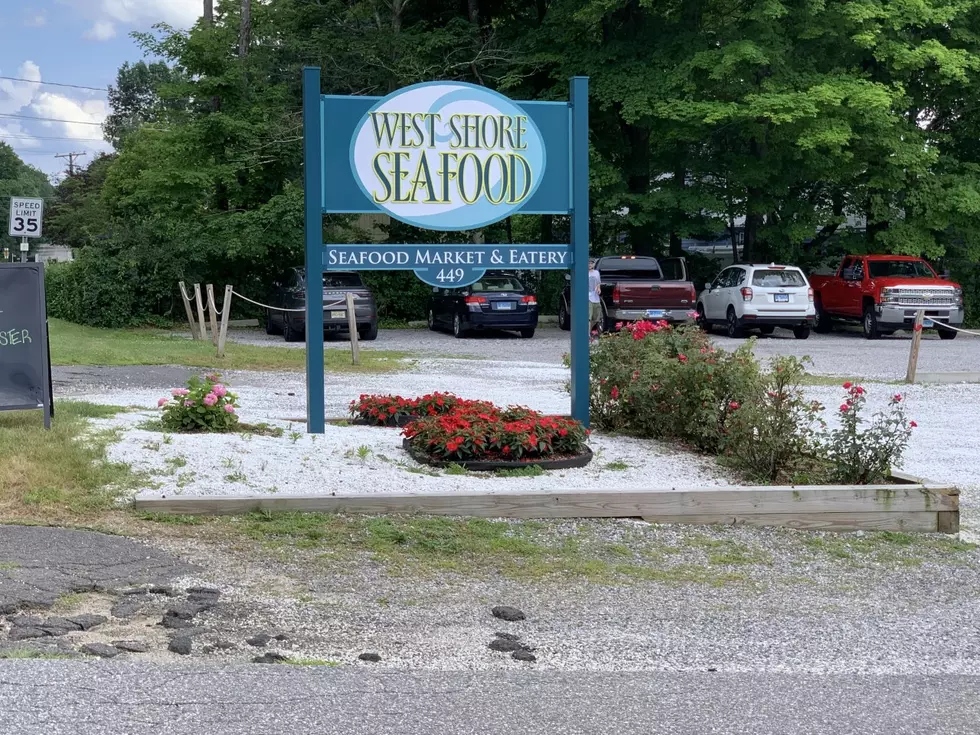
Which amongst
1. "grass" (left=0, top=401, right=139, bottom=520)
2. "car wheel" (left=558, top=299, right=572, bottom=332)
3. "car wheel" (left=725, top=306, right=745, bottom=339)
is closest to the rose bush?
"grass" (left=0, top=401, right=139, bottom=520)

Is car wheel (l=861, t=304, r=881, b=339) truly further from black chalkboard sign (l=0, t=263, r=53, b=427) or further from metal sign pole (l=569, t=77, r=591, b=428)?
black chalkboard sign (l=0, t=263, r=53, b=427)

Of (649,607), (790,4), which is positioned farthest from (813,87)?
(649,607)

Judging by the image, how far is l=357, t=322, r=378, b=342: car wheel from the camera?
2634 cm

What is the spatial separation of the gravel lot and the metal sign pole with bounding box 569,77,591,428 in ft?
29.6

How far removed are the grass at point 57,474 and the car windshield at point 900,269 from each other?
23.5 meters

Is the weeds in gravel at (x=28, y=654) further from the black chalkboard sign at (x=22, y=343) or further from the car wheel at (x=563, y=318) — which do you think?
the car wheel at (x=563, y=318)

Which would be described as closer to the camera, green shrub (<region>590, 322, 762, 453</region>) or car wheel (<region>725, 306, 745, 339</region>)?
green shrub (<region>590, 322, 762, 453</region>)

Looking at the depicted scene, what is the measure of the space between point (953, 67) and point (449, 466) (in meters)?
25.2

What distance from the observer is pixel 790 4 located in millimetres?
30547

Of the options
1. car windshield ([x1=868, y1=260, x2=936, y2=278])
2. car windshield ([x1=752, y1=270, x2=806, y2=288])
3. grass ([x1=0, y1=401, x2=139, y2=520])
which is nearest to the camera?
grass ([x1=0, y1=401, x2=139, y2=520])

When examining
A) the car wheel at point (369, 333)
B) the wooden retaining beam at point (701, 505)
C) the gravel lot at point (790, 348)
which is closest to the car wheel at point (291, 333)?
the gravel lot at point (790, 348)

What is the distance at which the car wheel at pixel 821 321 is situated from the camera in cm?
3103

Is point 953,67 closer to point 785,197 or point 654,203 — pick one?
point 785,197

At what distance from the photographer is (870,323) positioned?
28203mm
